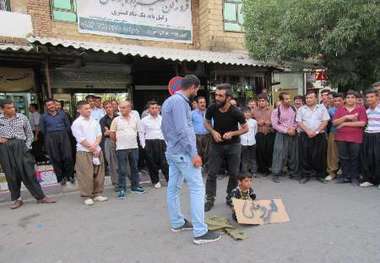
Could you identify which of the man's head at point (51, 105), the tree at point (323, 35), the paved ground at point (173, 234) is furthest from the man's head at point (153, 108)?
the tree at point (323, 35)

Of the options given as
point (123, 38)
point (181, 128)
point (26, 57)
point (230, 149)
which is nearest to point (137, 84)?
point (123, 38)

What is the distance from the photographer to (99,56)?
33.4ft

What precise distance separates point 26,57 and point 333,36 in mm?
7320

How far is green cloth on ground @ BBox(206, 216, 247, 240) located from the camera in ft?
13.3

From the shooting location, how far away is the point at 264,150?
753 cm

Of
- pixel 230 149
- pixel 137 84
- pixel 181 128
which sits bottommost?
pixel 230 149

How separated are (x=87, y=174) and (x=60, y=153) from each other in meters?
1.44

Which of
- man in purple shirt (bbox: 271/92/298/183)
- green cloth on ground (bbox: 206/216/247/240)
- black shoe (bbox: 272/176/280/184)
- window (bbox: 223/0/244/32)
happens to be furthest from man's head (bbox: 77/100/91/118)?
window (bbox: 223/0/244/32)

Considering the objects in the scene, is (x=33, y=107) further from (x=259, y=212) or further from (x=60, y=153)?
(x=259, y=212)

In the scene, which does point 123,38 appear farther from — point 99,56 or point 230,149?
point 230,149

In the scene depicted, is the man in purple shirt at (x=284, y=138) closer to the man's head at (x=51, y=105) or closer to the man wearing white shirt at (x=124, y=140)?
the man wearing white shirt at (x=124, y=140)

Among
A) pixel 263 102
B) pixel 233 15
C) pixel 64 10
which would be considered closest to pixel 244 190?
pixel 263 102

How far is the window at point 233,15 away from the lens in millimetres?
12867

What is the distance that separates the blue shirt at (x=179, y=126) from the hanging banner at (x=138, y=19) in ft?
24.6
